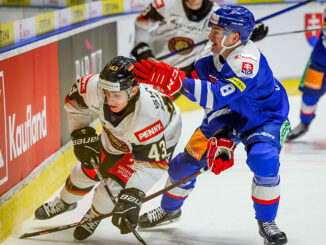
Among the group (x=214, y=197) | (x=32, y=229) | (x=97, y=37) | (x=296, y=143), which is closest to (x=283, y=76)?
(x=296, y=143)

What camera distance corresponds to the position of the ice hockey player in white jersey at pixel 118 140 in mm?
3139

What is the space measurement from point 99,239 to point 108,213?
0.79ft

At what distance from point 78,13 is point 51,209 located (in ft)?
5.76

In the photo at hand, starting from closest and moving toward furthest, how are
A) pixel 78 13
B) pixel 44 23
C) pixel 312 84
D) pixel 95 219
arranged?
1. pixel 95 219
2. pixel 44 23
3. pixel 78 13
4. pixel 312 84

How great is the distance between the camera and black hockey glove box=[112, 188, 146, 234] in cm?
313

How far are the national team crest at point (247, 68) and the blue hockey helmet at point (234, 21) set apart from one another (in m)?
0.19

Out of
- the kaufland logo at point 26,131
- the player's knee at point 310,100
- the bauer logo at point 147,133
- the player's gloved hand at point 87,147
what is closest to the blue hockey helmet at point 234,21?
the bauer logo at point 147,133

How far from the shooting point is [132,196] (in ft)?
10.4

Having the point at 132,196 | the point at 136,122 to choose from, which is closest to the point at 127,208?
the point at 132,196

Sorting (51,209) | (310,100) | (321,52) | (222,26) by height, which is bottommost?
(51,209)

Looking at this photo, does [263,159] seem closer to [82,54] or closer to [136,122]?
[136,122]

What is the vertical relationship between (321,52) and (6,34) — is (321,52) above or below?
below

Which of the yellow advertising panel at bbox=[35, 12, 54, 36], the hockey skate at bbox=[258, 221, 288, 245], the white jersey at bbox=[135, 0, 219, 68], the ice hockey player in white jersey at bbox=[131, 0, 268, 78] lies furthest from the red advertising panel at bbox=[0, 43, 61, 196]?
the hockey skate at bbox=[258, 221, 288, 245]

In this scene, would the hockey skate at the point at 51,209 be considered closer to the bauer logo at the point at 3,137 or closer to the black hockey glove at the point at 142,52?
the bauer logo at the point at 3,137
